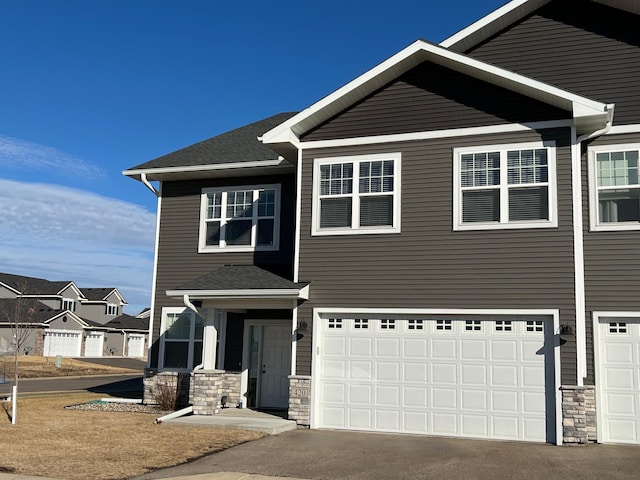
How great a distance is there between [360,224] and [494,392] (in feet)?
13.9

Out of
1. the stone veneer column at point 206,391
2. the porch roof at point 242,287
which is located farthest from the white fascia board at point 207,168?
the stone veneer column at point 206,391

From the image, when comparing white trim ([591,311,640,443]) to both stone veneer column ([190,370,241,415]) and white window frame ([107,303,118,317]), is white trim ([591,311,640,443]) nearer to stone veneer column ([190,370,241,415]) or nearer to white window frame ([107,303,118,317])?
stone veneer column ([190,370,241,415])

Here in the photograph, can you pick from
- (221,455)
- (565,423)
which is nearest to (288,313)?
(221,455)

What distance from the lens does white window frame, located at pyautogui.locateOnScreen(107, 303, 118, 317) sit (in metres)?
66.5

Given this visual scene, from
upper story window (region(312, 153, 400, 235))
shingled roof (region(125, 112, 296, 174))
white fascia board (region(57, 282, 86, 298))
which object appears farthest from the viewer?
white fascia board (region(57, 282, 86, 298))

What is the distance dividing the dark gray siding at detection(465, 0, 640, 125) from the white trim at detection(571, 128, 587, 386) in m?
1.42

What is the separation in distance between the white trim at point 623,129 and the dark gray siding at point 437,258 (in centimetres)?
115

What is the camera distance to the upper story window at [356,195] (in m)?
13.4

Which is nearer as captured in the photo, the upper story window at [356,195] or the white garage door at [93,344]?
the upper story window at [356,195]

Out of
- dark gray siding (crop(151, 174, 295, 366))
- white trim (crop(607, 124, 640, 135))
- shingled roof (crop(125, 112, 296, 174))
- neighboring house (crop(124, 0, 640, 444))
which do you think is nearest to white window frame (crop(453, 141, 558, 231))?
neighboring house (crop(124, 0, 640, 444))

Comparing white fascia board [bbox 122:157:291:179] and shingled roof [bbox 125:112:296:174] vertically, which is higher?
shingled roof [bbox 125:112:296:174]

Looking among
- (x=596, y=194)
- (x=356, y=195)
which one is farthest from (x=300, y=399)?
(x=596, y=194)

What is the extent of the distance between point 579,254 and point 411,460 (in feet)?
16.5

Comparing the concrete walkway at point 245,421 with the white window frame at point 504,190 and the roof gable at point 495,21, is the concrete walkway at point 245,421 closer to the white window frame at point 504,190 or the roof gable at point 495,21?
the white window frame at point 504,190
